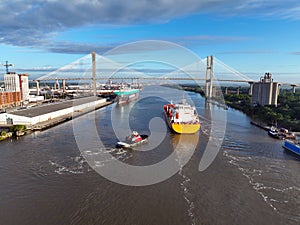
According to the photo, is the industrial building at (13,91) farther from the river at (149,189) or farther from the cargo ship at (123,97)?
the river at (149,189)

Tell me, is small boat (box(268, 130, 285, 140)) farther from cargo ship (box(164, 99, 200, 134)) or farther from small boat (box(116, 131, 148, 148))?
small boat (box(116, 131, 148, 148))

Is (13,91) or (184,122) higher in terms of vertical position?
(13,91)

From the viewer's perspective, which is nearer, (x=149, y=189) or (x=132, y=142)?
(x=149, y=189)

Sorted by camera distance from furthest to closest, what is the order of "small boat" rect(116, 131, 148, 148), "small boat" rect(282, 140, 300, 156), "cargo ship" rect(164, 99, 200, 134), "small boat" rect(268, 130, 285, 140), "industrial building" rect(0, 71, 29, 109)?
"industrial building" rect(0, 71, 29, 109) → "cargo ship" rect(164, 99, 200, 134) → "small boat" rect(268, 130, 285, 140) → "small boat" rect(116, 131, 148, 148) → "small boat" rect(282, 140, 300, 156)

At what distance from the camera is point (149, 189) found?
2660 mm

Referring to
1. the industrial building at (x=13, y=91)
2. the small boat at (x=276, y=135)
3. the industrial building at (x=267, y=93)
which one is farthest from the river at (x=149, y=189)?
the industrial building at (x=267, y=93)

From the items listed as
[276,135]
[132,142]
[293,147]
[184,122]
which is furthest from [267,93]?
[132,142]

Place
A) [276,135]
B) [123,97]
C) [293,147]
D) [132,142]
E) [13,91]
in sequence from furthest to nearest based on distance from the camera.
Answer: [123,97] → [13,91] → [276,135] → [132,142] → [293,147]

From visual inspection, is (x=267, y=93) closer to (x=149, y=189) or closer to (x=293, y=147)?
(x=293, y=147)

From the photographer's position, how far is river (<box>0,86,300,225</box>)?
215 cm

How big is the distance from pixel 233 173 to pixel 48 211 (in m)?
2.23

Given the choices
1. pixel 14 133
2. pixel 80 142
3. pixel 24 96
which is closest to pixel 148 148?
pixel 80 142

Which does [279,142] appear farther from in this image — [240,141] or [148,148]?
[148,148]

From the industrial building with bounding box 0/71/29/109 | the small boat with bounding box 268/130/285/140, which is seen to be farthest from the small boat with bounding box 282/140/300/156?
the industrial building with bounding box 0/71/29/109
